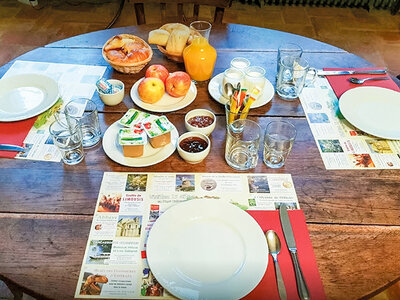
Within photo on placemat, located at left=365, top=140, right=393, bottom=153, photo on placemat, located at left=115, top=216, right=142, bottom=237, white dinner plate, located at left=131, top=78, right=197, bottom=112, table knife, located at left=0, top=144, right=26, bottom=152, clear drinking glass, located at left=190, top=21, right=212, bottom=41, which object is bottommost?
table knife, located at left=0, top=144, right=26, bottom=152

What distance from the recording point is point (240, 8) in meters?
3.50

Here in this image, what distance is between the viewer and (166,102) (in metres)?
1.23

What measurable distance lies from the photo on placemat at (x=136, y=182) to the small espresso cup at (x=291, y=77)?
23.1 inches

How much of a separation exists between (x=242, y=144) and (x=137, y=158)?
0.98 feet

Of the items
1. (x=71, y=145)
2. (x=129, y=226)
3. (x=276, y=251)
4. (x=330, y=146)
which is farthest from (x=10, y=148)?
(x=330, y=146)

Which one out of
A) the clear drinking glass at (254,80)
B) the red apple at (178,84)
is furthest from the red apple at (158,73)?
the clear drinking glass at (254,80)

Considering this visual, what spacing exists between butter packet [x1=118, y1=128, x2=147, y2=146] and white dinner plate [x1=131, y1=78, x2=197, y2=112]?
19 cm

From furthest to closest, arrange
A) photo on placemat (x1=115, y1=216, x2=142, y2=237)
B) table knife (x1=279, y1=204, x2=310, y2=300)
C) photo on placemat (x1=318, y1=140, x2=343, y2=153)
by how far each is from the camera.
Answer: photo on placemat (x1=318, y1=140, x2=343, y2=153)
photo on placemat (x1=115, y1=216, x2=142, y2=237)
table knife (x1=279, y1=204, x2=310, y2=300)

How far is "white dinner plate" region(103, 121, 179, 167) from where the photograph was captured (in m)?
1.02

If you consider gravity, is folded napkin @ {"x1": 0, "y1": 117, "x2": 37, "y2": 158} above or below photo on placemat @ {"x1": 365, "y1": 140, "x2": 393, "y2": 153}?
below

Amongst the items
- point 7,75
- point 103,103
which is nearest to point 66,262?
point 103,103

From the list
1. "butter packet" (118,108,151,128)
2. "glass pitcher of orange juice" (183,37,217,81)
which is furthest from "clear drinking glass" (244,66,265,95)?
"butter packet" (118,108,151,128)

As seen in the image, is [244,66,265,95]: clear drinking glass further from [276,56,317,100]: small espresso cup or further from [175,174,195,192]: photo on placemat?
[175,174,195,192]: photo on placemat

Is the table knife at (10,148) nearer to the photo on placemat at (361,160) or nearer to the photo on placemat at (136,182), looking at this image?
the photo on placemat at (136,182)
